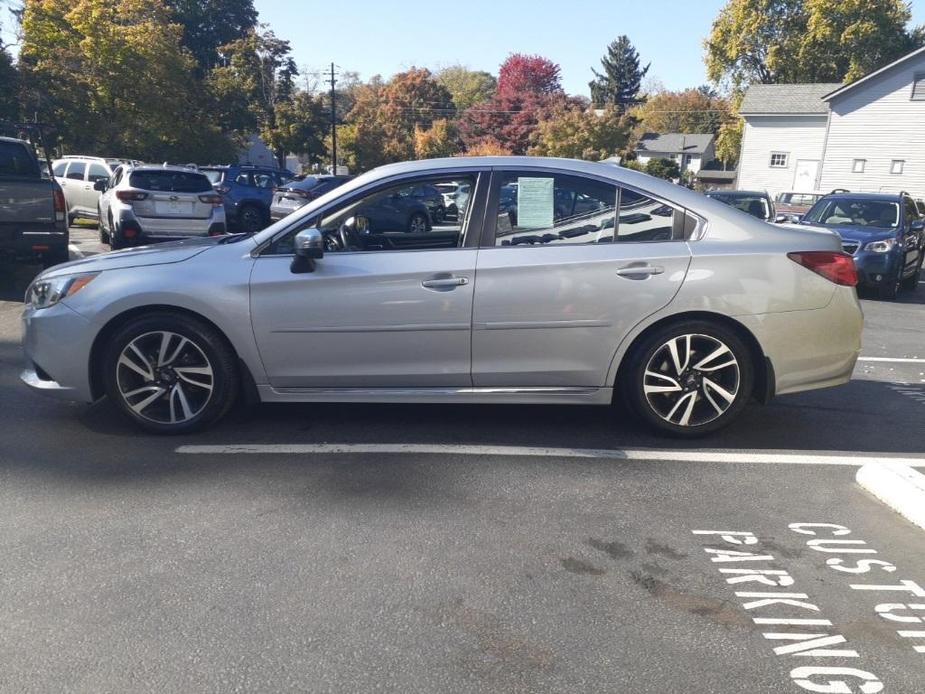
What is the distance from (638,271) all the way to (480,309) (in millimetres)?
948

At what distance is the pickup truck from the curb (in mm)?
9136

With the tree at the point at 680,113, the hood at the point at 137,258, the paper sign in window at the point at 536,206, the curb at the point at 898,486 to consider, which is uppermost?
the tree at the point at 680,113

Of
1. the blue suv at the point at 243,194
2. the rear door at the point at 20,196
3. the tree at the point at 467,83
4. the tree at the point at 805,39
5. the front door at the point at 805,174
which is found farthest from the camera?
the tree at the point at 467,83

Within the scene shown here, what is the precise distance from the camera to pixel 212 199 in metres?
12.9

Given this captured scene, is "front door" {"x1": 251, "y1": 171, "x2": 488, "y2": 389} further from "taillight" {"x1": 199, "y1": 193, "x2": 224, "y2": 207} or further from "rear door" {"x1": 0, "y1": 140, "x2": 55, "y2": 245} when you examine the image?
"taillight" {"x1": 199, "y1": 193, "x2": 224, "y2": 207}

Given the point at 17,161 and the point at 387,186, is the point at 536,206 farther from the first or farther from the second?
the point at 17,161

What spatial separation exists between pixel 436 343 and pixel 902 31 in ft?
182

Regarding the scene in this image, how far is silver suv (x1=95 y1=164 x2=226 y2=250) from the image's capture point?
12.1 meters

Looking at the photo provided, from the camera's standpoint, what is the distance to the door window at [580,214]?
15.1ft

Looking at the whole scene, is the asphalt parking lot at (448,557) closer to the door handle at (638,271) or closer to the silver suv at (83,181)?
the door handle at (638,271)

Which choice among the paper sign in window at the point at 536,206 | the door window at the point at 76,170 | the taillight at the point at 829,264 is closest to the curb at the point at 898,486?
the taillight at the point at 829,264

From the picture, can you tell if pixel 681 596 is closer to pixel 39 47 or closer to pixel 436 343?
pixel 436 343

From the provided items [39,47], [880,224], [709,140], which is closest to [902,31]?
[709,140]

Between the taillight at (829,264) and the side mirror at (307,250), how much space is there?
2.75 m
